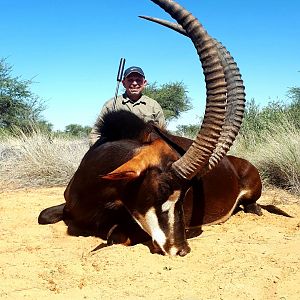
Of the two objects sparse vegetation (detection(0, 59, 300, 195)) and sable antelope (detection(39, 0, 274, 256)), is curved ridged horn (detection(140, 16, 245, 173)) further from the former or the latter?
sparse vegetation (detection(0, 59, 300, 195))

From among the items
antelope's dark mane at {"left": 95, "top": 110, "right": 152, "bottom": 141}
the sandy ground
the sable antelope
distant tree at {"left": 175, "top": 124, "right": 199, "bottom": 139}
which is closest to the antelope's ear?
the sable antelope

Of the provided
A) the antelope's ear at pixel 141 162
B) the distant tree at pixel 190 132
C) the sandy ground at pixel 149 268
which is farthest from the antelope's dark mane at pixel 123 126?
the distant tree at pixel 190 132

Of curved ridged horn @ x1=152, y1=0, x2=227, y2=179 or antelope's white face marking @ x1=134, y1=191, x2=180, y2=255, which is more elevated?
curved ridged horn @ x1=152, y1=0, x2=227, y2=179

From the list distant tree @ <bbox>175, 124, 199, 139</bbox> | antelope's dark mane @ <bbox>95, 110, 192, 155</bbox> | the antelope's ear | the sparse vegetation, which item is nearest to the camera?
the antelope's ear

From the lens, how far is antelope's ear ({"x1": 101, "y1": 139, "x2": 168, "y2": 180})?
12.2ft

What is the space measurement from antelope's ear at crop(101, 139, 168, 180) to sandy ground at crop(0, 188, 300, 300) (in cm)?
68

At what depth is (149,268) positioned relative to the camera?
3566mm

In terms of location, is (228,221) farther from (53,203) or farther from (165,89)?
(165,89)

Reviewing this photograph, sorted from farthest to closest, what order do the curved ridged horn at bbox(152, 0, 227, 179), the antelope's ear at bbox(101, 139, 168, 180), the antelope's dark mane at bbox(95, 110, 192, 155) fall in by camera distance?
1. the antelope's dark mane at bbox(95, 110, 192, 155)
2. the antelope's ear at bbox(101, 139, 168, 180)
3. the curved ridged horn at bbox(152, 0, 227, 179)

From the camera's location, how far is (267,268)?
359cm

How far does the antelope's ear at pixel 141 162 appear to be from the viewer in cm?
→ 372

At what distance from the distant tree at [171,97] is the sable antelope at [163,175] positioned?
88.1ft

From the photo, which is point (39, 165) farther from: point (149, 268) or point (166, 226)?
point (149, 268)

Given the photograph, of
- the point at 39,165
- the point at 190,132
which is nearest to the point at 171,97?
the point at 190,132
